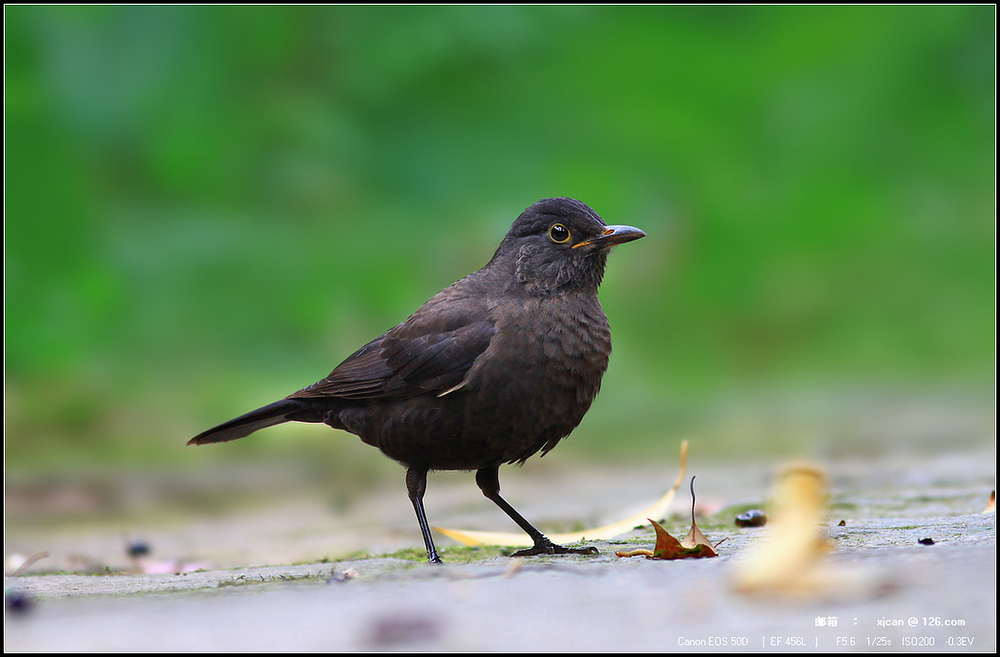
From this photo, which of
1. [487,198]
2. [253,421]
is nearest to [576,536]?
[253,421]

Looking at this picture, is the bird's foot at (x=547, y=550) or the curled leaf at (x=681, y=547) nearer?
the curled leaf at (x=681, y=547)

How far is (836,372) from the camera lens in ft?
25.2

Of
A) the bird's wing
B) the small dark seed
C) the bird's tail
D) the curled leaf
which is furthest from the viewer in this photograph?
the bird's tail

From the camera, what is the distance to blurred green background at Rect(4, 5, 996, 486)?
237 inches

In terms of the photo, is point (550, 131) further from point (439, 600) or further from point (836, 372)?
point (439, 600)

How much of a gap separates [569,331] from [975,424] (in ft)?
11.6

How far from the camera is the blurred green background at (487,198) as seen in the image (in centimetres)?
602

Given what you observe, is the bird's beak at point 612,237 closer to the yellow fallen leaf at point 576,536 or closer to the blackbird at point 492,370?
the blackbird at point 492,370

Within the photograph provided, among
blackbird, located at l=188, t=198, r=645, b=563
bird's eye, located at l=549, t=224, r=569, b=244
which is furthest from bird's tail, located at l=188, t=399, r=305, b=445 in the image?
bird's eye, located at l=549, t=224, r=569, b=244

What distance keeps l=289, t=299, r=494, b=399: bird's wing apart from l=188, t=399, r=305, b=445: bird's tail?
77 millimetres

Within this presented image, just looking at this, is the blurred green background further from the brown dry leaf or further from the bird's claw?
the brown dry leaf

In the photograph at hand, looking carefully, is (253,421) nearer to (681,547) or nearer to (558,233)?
(558,233)

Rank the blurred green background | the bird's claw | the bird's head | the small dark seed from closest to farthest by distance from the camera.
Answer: the bird's claw, the small dark seed, the bird's head, the blurred green background

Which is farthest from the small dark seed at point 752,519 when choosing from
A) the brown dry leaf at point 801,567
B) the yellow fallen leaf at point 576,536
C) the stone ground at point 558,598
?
the brown dry leaf at point 801,567
